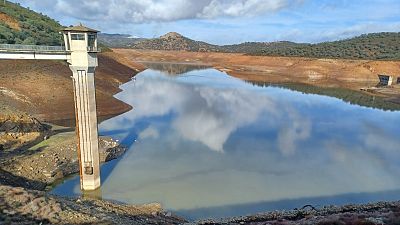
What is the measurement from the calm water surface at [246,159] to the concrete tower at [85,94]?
148 cm

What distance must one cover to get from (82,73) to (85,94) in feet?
4.43

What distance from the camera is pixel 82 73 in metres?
21.4

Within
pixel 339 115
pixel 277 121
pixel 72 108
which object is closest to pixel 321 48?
pixel 339 115

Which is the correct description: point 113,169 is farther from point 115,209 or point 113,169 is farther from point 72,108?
point 72,108

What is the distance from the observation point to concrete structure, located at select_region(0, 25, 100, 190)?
21.1m

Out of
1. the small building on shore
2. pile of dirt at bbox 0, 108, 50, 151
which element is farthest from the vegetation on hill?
pile of dirt at bbox 0, 108, 50, 151

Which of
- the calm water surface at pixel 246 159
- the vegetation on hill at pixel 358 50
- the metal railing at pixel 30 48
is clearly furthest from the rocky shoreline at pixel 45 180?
the vegetation on hill at pixel 358 50

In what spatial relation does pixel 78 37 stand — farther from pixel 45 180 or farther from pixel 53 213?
pixel 53 213

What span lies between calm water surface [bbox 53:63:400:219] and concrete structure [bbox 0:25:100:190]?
1808 mm

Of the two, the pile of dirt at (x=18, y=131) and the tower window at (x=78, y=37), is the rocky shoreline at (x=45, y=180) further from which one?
the tower window at (x=78, y=37)

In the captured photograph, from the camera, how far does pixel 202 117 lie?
44.5 metres

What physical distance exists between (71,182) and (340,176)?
19476 mm

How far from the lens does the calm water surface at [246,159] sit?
21.7 metres

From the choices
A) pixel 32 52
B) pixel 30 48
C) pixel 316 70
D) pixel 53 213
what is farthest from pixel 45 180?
pixel 316 70
